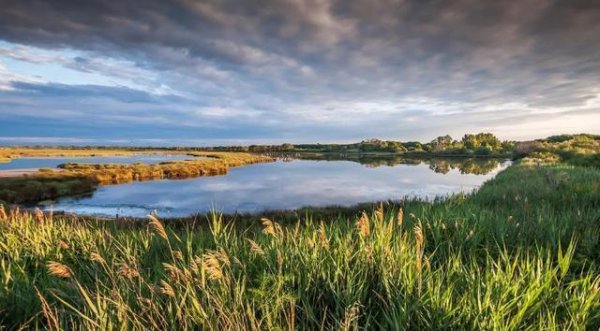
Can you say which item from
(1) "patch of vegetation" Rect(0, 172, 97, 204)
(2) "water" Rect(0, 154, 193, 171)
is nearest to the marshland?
(1) "patch of vegetation" Rect(0, 172, 97, 204)

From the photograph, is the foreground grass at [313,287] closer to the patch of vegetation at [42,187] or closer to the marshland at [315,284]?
the marshland at [315,284]

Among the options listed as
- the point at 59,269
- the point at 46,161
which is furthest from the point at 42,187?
the point at 46,161

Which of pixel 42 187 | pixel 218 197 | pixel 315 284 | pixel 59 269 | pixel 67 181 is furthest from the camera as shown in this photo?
pixel 67 181

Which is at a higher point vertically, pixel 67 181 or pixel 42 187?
pixel 42 187

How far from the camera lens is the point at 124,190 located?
197ft

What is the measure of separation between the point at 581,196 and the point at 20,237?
19234 mm

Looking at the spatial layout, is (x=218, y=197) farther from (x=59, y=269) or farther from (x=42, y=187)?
(x=59, y=269)

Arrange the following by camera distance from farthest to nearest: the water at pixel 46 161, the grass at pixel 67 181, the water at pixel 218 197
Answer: the water at pixel 46 161 → the grass at pixel 67 181 → the water at pixel 218 197

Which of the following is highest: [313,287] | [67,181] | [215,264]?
[215,264]

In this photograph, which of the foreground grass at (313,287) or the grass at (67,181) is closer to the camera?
the foreground grass at (313,287)

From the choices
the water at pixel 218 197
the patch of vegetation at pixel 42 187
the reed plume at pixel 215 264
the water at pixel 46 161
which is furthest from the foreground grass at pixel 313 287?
the water at pixel 46 161

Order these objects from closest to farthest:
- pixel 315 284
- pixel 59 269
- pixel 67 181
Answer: pixel 59 269, pixel 315 284, pixel 67 181

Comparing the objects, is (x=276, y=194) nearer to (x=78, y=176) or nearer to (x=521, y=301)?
(x=78, y=176)

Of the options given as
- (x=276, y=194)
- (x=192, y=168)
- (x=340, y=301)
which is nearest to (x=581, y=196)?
(x=340, y=301)
